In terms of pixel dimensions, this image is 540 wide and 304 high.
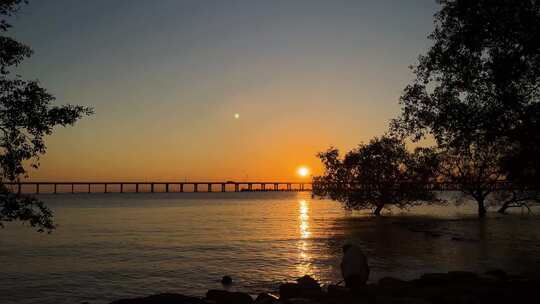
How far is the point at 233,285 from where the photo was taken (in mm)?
24078

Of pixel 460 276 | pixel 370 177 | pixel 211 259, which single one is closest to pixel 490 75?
pixel 460 276

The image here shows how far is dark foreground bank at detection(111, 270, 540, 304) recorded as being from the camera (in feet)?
47.4

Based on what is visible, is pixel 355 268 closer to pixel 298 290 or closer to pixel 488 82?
pixel 298 290

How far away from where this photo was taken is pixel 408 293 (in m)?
16.3

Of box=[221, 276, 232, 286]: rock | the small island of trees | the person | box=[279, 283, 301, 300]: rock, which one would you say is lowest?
box=[221, 276, 232, 286]: rock

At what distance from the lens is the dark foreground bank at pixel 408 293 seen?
1445cm

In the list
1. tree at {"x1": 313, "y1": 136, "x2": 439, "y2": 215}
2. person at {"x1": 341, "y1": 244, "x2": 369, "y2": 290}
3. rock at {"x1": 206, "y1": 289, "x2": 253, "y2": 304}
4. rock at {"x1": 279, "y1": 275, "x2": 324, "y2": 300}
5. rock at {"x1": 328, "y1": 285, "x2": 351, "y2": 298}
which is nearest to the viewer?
rock at {"x1": 328, "y1": 285, "x2": 351, "y2": 298}

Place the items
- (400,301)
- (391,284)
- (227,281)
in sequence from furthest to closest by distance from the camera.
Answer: (227,281), (391,284), (400,301)

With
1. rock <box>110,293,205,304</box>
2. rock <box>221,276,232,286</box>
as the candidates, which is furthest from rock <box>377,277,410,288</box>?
rock <box>221,276,232,286</box>

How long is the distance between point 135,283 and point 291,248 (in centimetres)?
1764

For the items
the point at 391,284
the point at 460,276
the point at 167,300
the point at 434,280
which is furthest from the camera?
the point at 460,276

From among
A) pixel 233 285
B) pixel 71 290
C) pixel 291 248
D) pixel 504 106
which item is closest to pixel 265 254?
pixel 291 248

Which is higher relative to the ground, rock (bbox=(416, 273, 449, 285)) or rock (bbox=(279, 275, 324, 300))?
rock (bbox=(416, 273, 449, 285))

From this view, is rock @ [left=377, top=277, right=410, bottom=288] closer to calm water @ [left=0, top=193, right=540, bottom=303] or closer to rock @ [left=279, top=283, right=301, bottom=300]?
rock @ [left=279, top=283, right=301, bottom=300]
